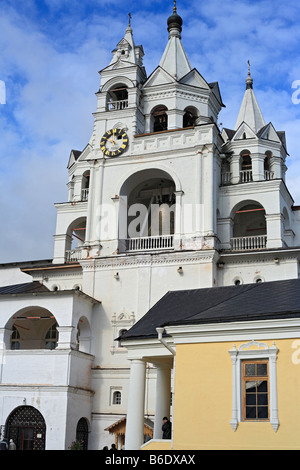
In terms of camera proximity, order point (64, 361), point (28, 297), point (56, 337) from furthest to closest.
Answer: point (56, 337), point (28, 297), point (64, 361)

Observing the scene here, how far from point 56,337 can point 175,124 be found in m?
14.5

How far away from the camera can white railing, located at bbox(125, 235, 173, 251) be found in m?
34.5

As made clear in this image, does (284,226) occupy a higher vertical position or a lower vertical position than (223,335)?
higher

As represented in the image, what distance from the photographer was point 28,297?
3212 centimetres

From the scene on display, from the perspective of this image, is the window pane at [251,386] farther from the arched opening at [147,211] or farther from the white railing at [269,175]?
the white railing at [269,175]

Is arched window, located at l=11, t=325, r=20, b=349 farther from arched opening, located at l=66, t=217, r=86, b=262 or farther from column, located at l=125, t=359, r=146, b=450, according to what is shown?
column, located at l=125, t=359, r=146, b=450

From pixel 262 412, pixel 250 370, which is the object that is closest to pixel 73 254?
pixel 250 370

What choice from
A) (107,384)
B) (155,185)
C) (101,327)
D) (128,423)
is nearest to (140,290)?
(101,327)

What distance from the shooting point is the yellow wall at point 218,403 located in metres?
16.3

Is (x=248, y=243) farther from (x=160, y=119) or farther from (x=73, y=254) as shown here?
(x=73, y=254)

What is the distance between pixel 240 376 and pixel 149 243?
1829 centimetres

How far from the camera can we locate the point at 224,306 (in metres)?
19.3

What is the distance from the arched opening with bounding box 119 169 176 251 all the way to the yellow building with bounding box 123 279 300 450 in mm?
16314

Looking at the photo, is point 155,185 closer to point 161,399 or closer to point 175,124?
point 175,124
